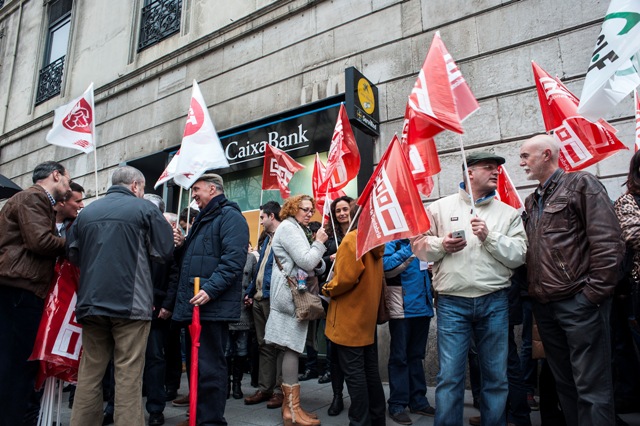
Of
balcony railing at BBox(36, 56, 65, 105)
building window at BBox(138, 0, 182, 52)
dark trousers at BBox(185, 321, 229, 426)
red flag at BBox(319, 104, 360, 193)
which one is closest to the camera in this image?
dark trousers at BBox(185, 321, 229, 426)

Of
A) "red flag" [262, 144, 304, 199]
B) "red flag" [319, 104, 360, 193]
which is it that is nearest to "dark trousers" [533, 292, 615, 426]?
"red flag" [319, 104, 360, 193]

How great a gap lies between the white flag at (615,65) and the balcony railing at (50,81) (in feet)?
46.2

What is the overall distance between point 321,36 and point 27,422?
6.75m

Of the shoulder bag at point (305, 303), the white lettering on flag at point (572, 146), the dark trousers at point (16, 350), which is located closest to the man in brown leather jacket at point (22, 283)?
the dark trousers at point (16, 350)

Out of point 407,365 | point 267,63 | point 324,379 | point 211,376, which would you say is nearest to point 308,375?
point 324,379

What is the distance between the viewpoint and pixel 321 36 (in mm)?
7820

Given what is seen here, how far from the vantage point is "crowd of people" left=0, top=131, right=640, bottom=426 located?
287 cm

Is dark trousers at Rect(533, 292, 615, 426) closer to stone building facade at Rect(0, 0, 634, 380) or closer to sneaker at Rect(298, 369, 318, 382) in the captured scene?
stone building facade at Rect(0, 0, 634, 380)

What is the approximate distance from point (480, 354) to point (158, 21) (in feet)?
34.6

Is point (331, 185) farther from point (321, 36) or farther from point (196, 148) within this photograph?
point (321, 36)

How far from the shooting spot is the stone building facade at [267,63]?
18.9ft

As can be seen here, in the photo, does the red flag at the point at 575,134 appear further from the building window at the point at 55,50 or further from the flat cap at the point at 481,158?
the building window at the point at 55,50

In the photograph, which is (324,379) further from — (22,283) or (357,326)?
(22,283)

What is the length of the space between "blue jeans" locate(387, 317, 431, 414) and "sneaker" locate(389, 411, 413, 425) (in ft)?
0.11
